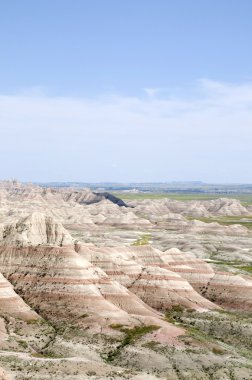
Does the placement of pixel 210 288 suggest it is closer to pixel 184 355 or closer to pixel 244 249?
pixel 184 355

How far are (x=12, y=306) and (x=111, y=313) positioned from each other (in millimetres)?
15948

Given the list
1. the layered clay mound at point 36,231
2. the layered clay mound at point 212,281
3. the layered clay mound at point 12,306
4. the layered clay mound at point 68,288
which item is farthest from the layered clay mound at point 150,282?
the layered clay mound at point 12,306

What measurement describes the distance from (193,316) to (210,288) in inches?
809

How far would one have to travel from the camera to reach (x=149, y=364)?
228ft

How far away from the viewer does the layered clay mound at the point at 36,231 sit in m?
107

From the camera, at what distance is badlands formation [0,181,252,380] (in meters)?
67.6

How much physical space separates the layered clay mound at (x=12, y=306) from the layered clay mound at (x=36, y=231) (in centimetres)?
1806

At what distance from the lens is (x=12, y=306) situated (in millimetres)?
85438

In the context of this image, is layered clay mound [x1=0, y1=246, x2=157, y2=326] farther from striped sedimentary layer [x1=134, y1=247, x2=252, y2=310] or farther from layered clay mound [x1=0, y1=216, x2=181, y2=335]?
striped sedimentary layer [x1=134, y1=247, x2=252, y2=310]

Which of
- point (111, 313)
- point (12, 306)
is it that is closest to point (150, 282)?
point (111, 313)

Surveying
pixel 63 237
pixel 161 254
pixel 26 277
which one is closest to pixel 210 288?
pixel 161 254

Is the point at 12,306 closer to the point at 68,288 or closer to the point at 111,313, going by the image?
the point at 68,288

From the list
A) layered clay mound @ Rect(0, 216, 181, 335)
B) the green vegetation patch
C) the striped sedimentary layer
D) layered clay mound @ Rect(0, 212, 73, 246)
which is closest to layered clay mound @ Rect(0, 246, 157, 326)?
→ layered clay mound @ Rect(0, 216, 181, 335)

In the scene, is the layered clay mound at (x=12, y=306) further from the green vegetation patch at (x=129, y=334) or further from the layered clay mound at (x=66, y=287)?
the green vegetation patch at (x=129, y=334)
